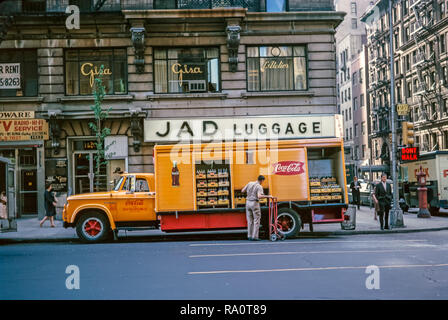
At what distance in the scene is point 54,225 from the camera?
862 inches

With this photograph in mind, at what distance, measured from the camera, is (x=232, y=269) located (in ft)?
33.4

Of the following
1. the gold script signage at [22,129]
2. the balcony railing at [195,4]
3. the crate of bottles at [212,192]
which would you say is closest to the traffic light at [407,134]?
the crate of bottles at [212,192]

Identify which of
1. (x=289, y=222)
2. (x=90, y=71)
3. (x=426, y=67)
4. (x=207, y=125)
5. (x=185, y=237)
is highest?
(x=426, y=67)

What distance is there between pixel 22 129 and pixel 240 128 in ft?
31.6

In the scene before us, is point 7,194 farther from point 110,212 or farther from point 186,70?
point 186,70

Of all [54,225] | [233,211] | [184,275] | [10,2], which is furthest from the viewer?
[10,2]

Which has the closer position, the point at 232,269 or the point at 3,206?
the point at 232,269

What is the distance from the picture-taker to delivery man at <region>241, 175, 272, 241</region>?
15812mm

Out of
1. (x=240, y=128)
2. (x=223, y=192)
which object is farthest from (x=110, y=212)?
(x=240, y=128)

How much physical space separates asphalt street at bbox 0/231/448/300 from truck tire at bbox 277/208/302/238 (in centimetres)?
94

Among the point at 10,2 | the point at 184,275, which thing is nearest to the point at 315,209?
the point at 184,275

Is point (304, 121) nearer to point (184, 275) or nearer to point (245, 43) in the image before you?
point (245, 43)

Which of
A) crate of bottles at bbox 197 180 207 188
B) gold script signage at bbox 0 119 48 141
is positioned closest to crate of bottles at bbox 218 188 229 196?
crate of bottles at bbox 197 180 207 188

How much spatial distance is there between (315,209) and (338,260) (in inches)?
230
